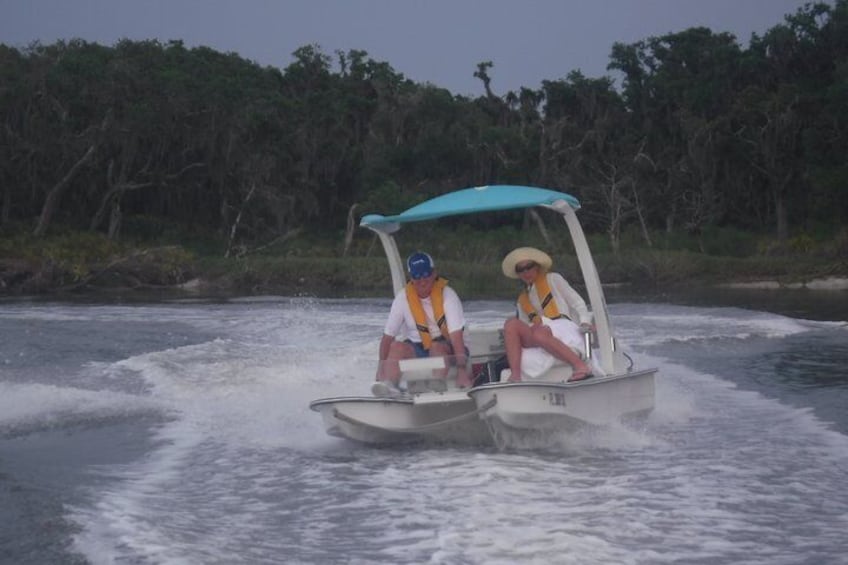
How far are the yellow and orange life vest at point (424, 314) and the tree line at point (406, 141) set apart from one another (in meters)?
35.0

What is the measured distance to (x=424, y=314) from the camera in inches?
402

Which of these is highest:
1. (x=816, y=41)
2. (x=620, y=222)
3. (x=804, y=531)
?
(x=816, y=41)

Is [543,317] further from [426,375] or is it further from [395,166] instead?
[395,166]

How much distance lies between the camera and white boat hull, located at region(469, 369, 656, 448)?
9.06m

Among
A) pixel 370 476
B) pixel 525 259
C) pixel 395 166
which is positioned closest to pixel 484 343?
pixel 525 259

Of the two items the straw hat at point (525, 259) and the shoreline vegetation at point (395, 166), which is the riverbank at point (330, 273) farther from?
the straw hat at point (525, 259)

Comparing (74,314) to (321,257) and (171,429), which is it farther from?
(321,257)

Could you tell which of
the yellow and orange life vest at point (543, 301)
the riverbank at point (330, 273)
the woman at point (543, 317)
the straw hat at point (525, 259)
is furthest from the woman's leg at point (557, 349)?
the riverbank at point (330, 273)

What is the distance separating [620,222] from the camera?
159ft

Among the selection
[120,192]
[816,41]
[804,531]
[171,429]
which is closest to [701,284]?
[816,41]

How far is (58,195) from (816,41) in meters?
30.7

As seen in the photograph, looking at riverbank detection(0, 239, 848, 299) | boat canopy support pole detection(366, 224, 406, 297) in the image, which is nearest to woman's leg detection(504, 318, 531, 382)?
boat canopy support pole detection(366, 224, 406, 297)

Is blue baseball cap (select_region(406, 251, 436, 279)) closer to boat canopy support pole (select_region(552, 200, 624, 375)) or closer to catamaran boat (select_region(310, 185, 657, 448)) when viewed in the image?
catamaran boat (select_region(310, 185, 657, 448))

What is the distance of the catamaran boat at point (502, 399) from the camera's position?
9.16 metres
